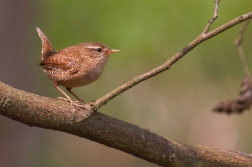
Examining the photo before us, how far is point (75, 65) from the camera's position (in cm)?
434

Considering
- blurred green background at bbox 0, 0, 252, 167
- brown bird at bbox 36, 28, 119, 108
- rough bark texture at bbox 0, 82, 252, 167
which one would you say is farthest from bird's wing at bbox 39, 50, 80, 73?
blurred green background at bbox 0, 0, 252, 167

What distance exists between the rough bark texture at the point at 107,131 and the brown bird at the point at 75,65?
0.68 metres

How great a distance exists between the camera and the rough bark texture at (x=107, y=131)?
308cm

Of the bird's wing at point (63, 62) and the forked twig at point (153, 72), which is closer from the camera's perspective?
the forked twig at point (153, 72)

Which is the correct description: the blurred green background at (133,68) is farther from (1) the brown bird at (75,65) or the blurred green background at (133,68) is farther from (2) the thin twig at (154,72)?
(2) the thin twig at (154,72)

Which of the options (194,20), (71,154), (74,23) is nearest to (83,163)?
(71,154)

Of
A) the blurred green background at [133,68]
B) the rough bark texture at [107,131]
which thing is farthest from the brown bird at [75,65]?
the blurred green background at [133,68]

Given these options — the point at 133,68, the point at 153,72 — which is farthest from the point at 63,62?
the point at 133,68

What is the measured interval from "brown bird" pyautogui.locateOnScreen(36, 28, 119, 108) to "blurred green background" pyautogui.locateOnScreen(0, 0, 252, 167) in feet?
10.4

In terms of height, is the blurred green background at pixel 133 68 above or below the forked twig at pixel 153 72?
above

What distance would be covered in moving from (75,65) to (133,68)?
6135mm

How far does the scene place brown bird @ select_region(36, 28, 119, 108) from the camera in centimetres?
421

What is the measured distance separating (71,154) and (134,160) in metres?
1.44

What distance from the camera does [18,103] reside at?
10.0 ft
